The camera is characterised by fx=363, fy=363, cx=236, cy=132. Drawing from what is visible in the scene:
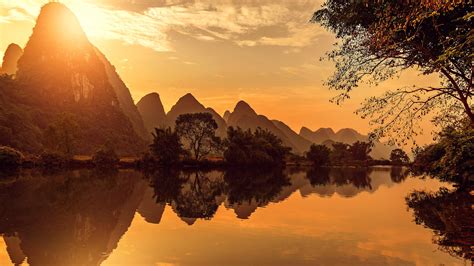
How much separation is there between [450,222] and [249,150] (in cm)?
6864

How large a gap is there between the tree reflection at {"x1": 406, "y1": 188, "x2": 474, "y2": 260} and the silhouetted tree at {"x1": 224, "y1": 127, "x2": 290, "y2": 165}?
56.9 meters

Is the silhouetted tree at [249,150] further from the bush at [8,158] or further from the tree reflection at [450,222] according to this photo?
the tree reflection at [450,222]

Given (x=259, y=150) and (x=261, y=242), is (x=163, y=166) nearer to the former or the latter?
(x=259, y=150)

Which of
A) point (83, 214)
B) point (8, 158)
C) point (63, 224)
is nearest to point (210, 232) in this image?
point (63, 224)

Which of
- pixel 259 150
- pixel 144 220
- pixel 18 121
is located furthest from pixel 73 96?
pixel 144 220

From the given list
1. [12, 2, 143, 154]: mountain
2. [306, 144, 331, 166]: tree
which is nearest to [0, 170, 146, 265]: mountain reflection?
[306, 144, 331, 166]: tree

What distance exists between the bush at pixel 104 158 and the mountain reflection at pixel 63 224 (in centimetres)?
4321

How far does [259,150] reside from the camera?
88.8m

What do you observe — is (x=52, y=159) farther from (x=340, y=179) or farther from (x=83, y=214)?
(x=83, y=214)

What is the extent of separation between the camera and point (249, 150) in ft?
284

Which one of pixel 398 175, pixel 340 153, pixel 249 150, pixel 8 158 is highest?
pixel 340 153

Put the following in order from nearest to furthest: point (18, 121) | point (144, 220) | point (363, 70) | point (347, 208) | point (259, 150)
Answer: point (363, 70) → point (144, 220) → point (347, 208) → point (259, 150) → point (18, 121)

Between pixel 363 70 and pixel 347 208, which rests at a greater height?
pixel 363 70

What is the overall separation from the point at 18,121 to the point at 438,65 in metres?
116
